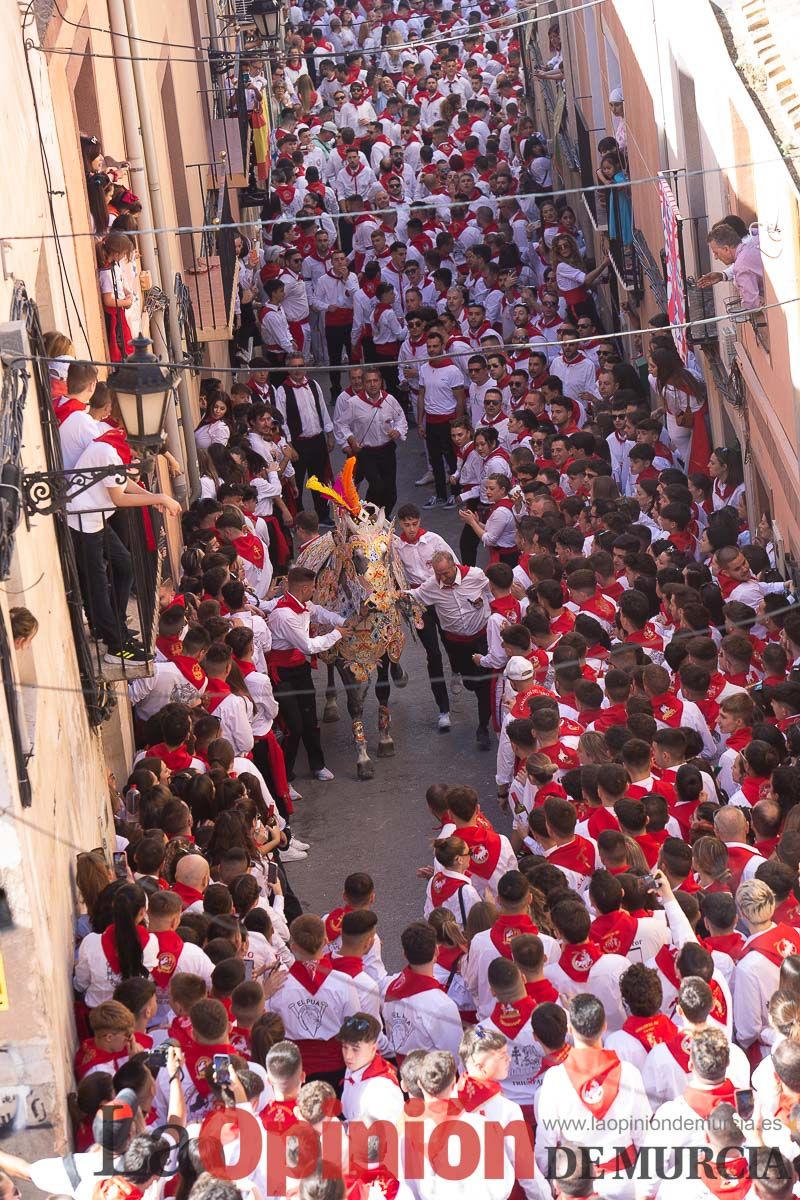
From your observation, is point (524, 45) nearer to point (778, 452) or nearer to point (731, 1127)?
point (778, 452)

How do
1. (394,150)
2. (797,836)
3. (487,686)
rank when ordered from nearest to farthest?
(797,836)
(487,686)
(394,150)

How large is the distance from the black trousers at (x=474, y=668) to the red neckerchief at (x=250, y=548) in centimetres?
150

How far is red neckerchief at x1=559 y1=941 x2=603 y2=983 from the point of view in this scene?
7879 millimetres

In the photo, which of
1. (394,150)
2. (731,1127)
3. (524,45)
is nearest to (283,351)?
(394,150)

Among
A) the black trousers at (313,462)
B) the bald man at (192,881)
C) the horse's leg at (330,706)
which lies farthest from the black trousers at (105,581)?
the black trousers at (313,462)

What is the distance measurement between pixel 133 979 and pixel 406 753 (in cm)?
536

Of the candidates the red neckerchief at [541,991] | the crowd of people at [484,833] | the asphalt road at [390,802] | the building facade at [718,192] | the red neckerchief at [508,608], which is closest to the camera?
the crowd of people at [484,833]

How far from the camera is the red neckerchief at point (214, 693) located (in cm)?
1088

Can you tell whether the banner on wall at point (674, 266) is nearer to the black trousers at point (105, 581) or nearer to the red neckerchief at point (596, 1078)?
the black trousers at point (105, 581)

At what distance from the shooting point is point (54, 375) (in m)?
9.43

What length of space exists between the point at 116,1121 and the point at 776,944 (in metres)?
2.73

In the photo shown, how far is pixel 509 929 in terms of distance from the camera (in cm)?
809

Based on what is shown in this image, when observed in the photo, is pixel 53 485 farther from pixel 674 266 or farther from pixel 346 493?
pixel 674 266

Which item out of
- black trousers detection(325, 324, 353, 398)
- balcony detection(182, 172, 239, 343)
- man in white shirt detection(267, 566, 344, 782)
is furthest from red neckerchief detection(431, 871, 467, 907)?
black trousers detection(325, 324, 353, 398)
